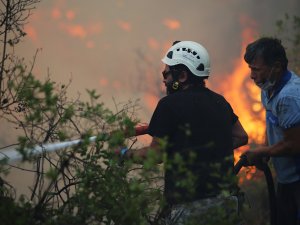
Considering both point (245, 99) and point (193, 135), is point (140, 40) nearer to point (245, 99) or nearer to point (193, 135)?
point (245, 99)

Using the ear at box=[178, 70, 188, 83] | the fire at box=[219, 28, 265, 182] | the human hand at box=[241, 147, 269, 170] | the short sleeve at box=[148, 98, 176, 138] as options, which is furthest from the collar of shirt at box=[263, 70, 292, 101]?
the fire at box=[219, 28, 265, 182]

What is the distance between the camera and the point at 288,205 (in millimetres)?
4523

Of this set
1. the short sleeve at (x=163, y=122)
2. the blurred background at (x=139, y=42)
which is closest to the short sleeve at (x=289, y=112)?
the short sleeve at (x=163, y=122)

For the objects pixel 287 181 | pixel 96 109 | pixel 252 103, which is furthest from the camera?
pixel 252 103

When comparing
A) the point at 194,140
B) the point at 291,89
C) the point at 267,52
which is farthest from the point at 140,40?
the point at 194,140

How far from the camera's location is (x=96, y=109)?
10.8 feet

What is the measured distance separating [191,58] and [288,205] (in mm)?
1385

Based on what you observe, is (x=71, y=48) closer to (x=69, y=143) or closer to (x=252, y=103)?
(x=252, y=103)

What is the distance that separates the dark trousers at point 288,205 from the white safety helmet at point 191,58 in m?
1.10

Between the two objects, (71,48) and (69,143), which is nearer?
(69,143)

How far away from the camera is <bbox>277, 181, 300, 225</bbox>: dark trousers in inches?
175

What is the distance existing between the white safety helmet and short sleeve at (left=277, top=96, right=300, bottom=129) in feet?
1.92

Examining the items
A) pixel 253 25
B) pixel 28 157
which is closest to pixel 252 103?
pixel 253 25

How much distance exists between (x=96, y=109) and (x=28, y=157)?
487 millimetres
